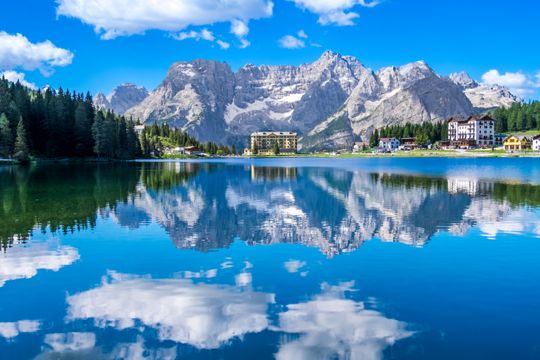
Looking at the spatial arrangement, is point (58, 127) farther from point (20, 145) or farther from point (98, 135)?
point (20, 145)

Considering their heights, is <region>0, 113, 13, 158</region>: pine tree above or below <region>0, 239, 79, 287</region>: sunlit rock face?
above

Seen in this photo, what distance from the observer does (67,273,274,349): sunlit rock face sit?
597 inches

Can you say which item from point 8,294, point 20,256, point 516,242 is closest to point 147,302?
point 8,294

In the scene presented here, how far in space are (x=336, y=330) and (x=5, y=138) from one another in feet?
498

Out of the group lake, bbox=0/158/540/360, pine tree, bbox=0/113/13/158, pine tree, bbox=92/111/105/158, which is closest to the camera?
lake, bbox=0/158/540/360

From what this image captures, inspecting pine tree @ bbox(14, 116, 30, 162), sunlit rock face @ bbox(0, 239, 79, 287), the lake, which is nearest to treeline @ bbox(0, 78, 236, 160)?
pine tree @ bbox(14, 116, 30, 162)

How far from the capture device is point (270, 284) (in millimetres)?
20281

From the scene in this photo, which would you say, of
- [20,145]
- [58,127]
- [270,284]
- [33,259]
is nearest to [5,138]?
[20,145]

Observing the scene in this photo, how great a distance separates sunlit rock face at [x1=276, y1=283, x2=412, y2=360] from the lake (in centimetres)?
6

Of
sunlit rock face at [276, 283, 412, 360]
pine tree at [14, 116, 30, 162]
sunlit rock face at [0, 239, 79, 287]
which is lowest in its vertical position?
sunlit rock face at [276, 283, 412, 360]

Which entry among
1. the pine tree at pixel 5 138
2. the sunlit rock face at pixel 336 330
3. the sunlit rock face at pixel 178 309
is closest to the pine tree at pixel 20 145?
the pine tree at pixel 5 138

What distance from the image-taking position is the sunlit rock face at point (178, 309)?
49.8 feet

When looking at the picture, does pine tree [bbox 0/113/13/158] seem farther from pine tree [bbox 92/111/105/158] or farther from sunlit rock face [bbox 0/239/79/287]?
sunlit rock face [bbox 0/239/79/287]

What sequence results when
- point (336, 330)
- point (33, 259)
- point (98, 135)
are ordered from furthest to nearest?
point (98, 135)
point (33, 259)
point (336, 330)
